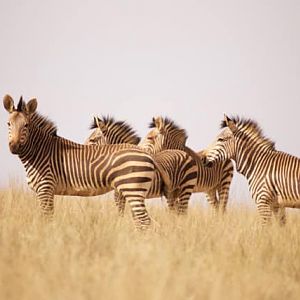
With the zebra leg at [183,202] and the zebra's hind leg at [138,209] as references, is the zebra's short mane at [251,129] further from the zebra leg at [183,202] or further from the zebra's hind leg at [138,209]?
the zebra's hind leg at [138,209]

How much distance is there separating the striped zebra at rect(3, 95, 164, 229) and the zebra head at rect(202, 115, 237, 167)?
9.60 ft

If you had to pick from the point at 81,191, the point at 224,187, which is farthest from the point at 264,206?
the point at 81,191

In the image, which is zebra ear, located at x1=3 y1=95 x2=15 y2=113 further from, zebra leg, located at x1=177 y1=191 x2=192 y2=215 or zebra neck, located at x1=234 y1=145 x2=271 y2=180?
zebra neck, located at x1=234 y1=145 x2=271 y2=180

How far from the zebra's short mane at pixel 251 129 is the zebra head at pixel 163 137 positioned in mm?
1723

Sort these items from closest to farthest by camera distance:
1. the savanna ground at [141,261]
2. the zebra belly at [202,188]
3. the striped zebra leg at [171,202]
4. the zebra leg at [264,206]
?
the savanna ground at [141,261] < the zebra leg at [264,206] < the striped zebra leg at [171,202] < the zebra belly at [202,188]

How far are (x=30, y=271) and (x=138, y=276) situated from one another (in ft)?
3.04

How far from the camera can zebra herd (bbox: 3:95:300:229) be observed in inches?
367

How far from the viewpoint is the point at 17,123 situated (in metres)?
9.31

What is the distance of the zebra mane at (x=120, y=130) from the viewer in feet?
41.1

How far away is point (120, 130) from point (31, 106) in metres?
3.35

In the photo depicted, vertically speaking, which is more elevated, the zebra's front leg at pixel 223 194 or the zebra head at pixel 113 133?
the zebra head at pixel 113 133

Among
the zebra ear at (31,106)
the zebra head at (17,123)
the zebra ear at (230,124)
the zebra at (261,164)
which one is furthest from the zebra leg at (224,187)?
the zebra head at (17,123)

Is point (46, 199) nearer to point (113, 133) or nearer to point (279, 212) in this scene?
point (113, 133)

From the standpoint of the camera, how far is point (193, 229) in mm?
8172
